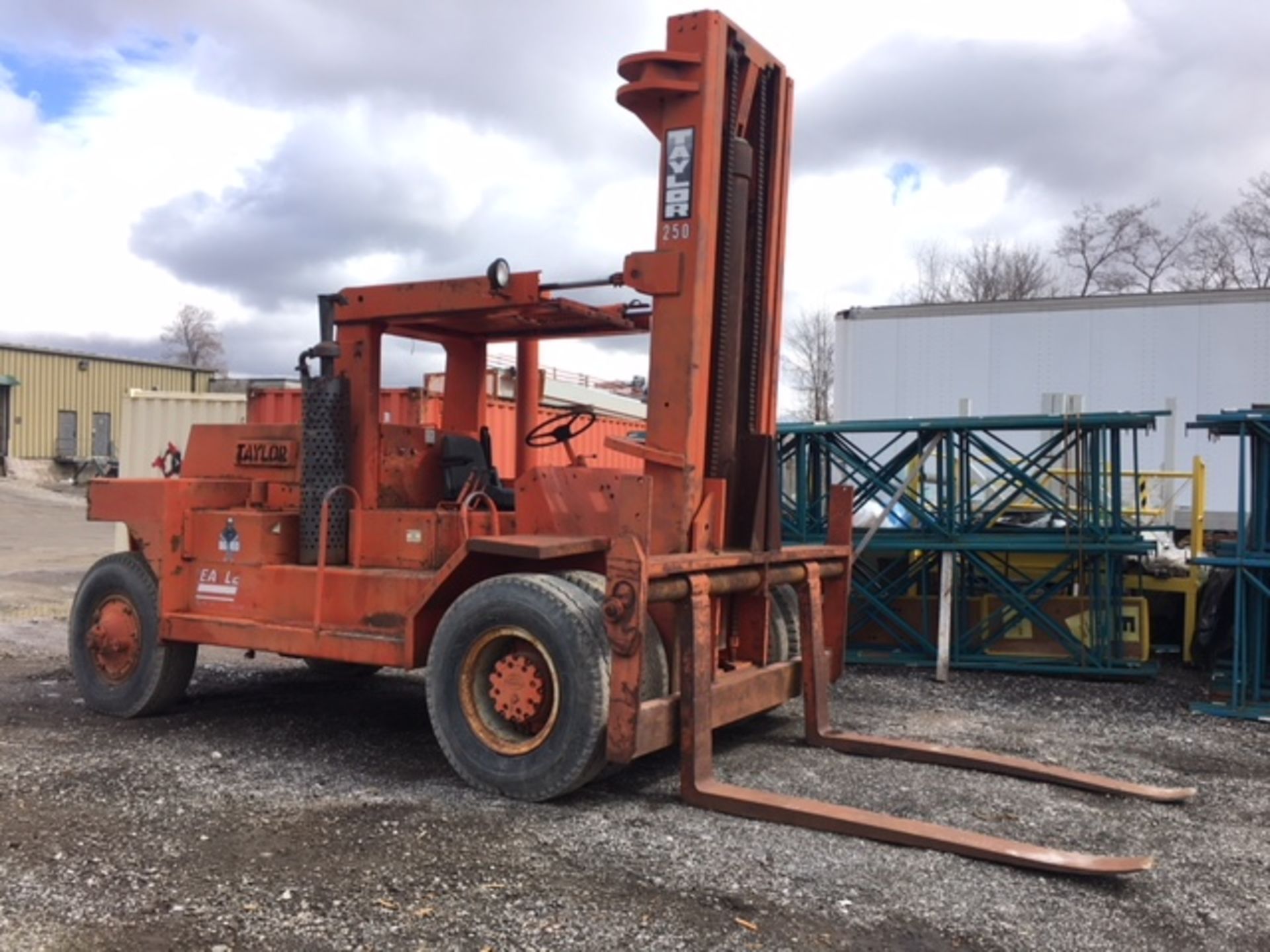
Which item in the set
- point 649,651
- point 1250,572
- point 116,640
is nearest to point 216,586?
point 116,640

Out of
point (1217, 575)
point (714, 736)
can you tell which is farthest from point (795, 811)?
point (1217, 575)

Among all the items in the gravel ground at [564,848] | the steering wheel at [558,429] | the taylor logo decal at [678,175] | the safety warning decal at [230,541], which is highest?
the taylor logo decal at [678,175]

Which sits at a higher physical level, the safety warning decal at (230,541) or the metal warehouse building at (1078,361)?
the metal warehouse building at (1078,361)

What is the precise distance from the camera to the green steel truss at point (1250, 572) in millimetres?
8289

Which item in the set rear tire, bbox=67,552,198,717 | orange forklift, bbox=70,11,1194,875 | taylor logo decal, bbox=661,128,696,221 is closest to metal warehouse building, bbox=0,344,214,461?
rear tire, bbox=67,552,198,717

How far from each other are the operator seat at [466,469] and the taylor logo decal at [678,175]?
1949 mm

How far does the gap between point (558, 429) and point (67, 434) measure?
38.0m

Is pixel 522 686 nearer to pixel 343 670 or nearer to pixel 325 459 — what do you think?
pixel 325 459

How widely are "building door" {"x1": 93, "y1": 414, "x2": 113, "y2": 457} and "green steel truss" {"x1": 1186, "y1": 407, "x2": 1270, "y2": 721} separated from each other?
129 feet

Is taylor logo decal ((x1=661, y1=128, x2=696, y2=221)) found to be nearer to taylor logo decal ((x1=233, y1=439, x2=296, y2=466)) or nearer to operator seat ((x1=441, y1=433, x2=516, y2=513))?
operator seat ((x1=441, y1=433, x2=516, y2=513))

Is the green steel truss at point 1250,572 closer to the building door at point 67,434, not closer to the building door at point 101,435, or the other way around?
the building door at point 67,434

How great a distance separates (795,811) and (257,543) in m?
3.54

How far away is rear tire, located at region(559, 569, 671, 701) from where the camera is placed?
5.50 metres

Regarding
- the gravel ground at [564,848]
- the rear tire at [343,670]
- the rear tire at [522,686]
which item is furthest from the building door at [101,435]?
the rear tire at [522,686]
